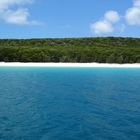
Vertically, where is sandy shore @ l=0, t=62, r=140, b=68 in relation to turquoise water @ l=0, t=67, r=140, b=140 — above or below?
above

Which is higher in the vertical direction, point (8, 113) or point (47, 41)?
point (47, 41)

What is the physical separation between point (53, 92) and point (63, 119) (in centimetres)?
1084

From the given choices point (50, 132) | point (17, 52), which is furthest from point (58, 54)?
point (50, 132)

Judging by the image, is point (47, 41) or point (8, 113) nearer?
point (8, 113)

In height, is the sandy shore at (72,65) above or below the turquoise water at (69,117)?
above

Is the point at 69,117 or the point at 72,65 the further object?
the point at 72,65

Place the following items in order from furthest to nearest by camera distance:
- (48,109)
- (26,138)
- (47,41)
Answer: (47,41) < (48,109) < (26,138)

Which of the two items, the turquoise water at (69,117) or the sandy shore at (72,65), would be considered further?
the sandy shore at (72,65)

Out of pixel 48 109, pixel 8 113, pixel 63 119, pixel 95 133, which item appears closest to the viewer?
pixel 95 133

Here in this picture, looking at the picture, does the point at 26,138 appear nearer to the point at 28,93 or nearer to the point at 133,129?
the point at 133,129

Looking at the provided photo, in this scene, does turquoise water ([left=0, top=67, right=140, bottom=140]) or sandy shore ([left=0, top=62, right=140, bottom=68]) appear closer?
turquoise water ([left=0, top=67, right=140, bottom=140])

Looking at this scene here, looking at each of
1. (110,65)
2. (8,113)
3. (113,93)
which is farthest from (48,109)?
(110,65)

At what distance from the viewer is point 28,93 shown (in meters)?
27.6

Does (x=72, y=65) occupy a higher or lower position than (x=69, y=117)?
higher
